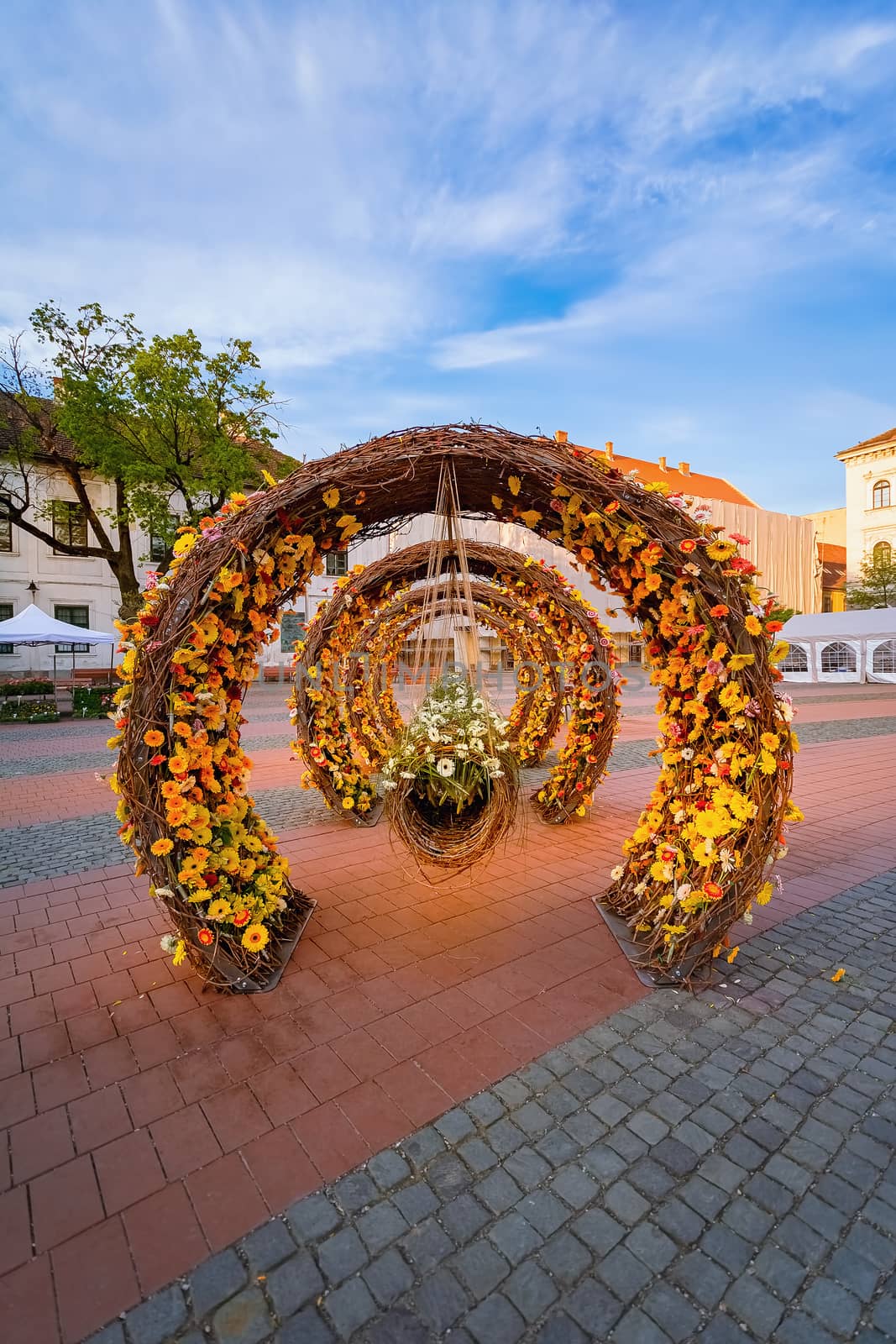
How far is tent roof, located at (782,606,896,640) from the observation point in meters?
22.5

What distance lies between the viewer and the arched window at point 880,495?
3753cm

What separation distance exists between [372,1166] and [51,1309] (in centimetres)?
88

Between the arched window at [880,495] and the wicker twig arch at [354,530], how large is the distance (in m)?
43.0

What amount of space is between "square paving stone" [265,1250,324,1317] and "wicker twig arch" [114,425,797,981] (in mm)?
1428

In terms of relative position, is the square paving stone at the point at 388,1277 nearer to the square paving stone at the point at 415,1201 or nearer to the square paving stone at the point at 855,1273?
the square paving stone at the point at 415,1201

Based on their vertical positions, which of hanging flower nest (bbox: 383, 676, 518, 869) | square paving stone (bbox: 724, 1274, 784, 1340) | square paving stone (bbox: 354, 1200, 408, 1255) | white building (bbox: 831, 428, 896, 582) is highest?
white building (bbox: 831, 428, 896, 582)

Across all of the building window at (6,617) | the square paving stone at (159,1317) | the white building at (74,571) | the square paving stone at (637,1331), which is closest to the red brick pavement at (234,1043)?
the square paving stone at (159,1317)

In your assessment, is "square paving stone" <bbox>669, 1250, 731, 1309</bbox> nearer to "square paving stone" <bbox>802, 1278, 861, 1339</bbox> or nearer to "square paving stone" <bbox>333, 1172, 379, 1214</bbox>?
"square paving stone" <bbox>802, 1278, 861, 1339</bbox>

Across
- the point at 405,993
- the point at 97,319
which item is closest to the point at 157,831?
the point at 405,993

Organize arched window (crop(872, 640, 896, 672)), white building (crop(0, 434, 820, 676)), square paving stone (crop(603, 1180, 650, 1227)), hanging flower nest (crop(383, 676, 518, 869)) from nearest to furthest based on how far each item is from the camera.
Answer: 1. square paving stone (crop(603, 1180, 650, 1227))
2. hanging flower nest (crop(383, 676, 518, 869))
3. white building (crop(0, 434, 820, 676))
4. arched window (crop(872, 640, 896, 672))

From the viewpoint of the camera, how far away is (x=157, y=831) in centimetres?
292

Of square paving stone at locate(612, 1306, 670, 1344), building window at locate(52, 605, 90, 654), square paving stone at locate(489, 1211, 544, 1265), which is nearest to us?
square paving stone at locate(612, 1306, 670, 1344)

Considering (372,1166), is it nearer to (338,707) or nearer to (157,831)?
(157,831)

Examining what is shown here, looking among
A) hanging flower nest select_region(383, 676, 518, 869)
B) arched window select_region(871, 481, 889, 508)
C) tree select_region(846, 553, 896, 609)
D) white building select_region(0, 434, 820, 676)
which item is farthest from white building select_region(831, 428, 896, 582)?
hanging flower nest select_region(383, 676, 518, 869)
